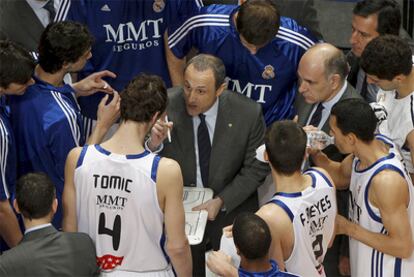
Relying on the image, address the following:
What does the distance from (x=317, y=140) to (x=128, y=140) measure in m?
1.28

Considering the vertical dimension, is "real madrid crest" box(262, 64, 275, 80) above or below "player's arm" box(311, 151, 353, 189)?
above

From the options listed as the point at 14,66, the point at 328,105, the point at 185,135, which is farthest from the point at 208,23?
the point at 14,66

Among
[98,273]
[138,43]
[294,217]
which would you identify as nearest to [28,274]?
[98,273]

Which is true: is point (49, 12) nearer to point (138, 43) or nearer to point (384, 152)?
point (138, 43)

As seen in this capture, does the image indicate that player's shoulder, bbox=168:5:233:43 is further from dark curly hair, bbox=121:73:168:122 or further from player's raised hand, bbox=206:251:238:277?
player's raised hand, bbox=206:251:238:277

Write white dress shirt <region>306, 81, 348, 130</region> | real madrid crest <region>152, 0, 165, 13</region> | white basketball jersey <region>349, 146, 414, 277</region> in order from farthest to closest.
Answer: real madrid crest <region>152, 0, 165, 13</region>, white dress shirt <region>306, 81, 348, 130</region>, white basketball jersey <region>349, 146, 414, 277</region>

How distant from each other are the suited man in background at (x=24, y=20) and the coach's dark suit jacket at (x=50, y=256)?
88.0 inches

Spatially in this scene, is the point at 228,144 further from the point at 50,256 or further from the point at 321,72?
the point at 50,256

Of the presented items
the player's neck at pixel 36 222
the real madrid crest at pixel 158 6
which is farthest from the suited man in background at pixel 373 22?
the player's neck at pixel 36 222

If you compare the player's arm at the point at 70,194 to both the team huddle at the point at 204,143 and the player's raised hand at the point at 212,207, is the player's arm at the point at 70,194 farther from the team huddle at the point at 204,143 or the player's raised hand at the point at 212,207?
the player's raised hand at the point at 212,207

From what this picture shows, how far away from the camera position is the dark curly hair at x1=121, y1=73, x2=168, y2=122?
3.92 m

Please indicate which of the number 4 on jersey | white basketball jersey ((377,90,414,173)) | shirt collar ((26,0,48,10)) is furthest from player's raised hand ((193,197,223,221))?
shirt collar ((26,0,48,10))

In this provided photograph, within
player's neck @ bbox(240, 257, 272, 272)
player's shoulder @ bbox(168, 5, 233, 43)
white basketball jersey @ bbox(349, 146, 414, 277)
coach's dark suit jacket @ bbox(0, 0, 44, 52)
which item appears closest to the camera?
player's neck @ bbox(240, 257, 272, 272)

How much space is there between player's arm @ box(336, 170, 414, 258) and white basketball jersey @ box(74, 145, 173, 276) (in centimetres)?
117
